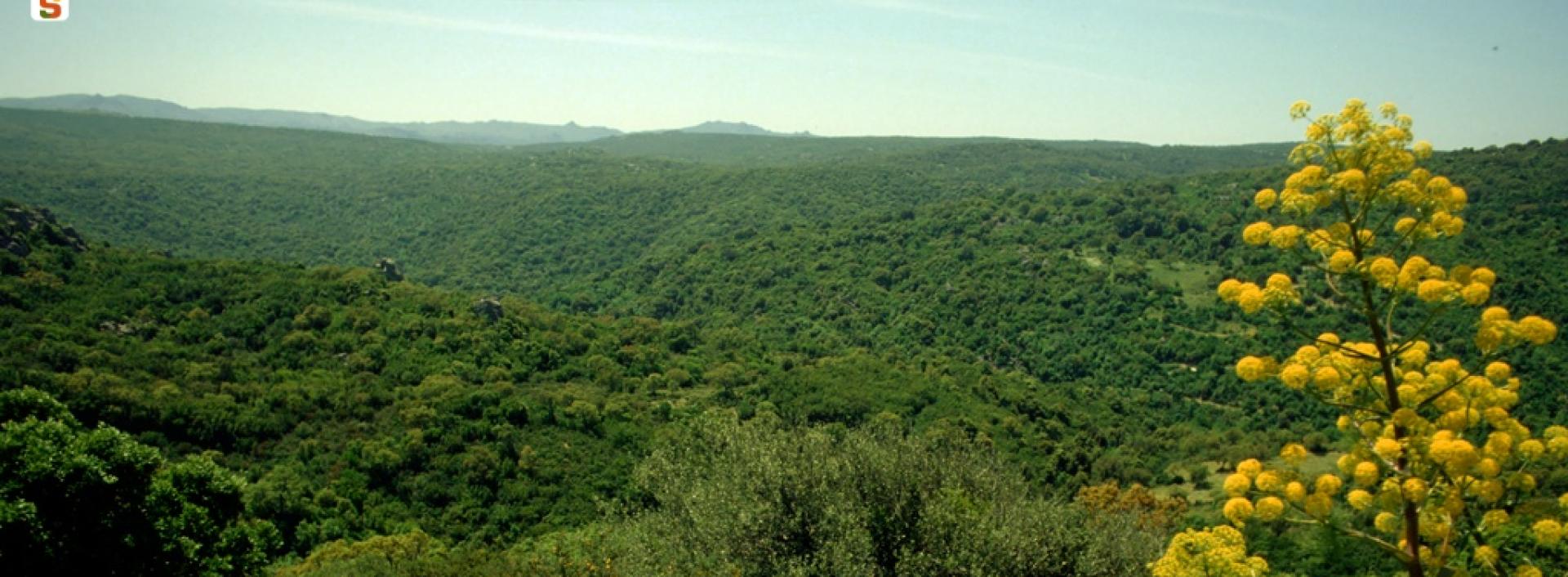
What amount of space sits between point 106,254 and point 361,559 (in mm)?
60090

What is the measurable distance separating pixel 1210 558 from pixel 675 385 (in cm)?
6897

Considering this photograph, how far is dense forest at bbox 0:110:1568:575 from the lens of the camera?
2044 cm

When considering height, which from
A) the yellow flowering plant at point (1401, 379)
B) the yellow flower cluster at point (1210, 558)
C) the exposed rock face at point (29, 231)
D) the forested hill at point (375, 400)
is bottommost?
the forested hill at point (375, 400)

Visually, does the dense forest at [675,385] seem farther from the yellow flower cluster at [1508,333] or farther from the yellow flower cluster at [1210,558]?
the yellow flower cluster at [1508,333]

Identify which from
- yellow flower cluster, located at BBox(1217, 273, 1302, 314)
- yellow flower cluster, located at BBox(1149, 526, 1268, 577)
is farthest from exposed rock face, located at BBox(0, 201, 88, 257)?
yellow flower cluster, located at BBox(1217, 273, 1302, 314)

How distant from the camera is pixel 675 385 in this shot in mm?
73875

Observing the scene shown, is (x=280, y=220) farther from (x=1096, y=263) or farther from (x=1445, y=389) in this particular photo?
(x=1445, y=389)

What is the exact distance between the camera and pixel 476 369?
63219 mm

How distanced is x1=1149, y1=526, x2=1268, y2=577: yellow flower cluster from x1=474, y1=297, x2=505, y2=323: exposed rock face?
7344 centimetres

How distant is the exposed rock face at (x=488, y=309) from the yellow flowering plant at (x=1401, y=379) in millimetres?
74290

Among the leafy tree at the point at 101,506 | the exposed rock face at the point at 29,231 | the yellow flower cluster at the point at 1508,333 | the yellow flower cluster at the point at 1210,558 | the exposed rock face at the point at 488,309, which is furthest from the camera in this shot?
the exposed rock face at the point at 488,309

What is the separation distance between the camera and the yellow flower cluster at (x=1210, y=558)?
6.68 meters

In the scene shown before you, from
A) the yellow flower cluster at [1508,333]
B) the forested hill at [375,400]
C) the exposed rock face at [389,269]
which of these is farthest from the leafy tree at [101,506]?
the exposed rock face at [389,269]

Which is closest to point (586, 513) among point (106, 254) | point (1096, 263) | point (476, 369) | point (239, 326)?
point (476, 369)
